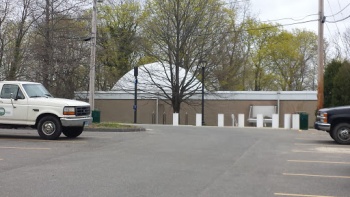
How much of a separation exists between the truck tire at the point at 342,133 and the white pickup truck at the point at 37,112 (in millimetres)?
8534

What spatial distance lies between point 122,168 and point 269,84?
58.7 metres

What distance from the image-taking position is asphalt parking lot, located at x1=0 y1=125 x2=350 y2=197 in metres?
8.05

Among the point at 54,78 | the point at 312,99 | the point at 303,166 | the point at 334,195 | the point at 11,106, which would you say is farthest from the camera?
the point at 312,99

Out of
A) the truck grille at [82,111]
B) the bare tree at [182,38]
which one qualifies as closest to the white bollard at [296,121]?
the bare tree at [182,38]

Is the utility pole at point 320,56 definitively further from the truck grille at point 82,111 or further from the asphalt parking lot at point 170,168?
the truck grille at point 82,111

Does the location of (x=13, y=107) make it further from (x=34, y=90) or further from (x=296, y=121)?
(x=296, y=121)

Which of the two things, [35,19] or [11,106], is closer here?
[11,106]

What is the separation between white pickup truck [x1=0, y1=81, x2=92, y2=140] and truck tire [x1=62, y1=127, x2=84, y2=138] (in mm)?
737

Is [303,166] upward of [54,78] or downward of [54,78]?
downward

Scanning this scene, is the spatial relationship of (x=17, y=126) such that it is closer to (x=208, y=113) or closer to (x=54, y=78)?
(x=54, y=78)

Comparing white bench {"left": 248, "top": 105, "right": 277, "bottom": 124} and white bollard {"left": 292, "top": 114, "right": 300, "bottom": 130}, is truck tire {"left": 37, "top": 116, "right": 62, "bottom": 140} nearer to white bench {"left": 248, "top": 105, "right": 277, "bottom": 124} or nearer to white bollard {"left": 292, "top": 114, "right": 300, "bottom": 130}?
white bollard {"left": 292, "top": 114, "right": 300, "bottom": 130}

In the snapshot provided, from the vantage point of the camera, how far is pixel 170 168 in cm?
1023

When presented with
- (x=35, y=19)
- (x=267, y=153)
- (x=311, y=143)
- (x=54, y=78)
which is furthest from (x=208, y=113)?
(x=267, y=153)

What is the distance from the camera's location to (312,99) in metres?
39.7
